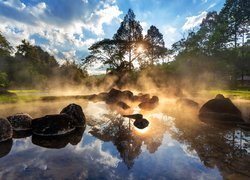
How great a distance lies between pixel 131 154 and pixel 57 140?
4.08m

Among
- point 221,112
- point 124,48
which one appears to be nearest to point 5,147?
point 221,112

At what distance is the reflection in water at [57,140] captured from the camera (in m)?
9.55

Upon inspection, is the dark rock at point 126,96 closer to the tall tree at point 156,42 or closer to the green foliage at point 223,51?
the green foliage at point 223,51

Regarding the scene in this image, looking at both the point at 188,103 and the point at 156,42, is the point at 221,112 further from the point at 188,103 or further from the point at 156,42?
the point at 156,42

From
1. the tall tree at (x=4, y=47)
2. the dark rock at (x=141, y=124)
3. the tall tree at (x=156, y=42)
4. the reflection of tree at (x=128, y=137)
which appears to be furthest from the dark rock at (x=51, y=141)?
the tall tree at (x=156, y=42)

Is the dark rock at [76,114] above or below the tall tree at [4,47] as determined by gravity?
below

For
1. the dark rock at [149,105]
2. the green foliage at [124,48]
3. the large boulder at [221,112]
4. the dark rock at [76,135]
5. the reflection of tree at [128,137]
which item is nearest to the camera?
the reflection of tree at [128,137]

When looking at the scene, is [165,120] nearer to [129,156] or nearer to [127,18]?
[129,156]

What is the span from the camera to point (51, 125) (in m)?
Result: 11.2

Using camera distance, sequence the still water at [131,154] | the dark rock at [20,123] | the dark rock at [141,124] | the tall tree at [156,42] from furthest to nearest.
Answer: the tall tree at [156,42]
the dark rock at [141,124]
the dark rock at [20,123]
the still water at [131,154]

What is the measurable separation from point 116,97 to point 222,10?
154ft

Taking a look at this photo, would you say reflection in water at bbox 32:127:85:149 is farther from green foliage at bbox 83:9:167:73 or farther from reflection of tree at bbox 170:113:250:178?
green foliage at bbox 83:9:167:73

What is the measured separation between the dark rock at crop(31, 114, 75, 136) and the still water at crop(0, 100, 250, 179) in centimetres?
58

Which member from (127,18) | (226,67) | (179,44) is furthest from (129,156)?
(179,44)
